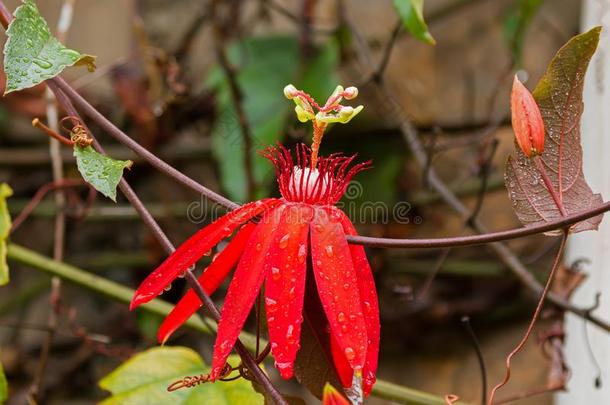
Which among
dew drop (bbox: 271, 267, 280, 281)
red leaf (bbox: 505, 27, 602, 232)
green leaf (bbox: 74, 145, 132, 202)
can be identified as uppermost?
red leaf (bbox: 505, 27, 602, 232)

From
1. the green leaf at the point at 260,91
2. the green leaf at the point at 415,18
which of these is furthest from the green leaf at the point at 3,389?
the green leaf at the point at 260,91

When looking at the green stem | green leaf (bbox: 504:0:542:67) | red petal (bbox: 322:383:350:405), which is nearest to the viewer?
red petal (bbox: 322:383:350:405)

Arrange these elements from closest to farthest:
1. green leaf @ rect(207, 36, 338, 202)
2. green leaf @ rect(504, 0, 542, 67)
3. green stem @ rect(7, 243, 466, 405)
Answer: green stem @ rect(7, 243, 466, 405), green leaf @ rect(504, 0, 542, 67), green leaf @ rect(207, 36, 338, 202)

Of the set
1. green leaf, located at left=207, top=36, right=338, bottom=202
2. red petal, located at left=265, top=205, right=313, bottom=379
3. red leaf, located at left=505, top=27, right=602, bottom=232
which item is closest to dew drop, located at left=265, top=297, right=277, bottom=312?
red petal, located at left=265, top=205, right=313, bottom=379

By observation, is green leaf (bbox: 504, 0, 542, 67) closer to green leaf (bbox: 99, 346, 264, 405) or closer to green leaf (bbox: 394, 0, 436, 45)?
green leaf (bbox: 394, 0, 436, 45)

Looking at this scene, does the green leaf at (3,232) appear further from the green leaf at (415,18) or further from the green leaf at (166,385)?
the green leaf at (415,18)

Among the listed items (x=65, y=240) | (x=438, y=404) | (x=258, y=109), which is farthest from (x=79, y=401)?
(x=438, y=404)

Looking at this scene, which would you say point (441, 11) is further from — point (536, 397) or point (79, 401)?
point (79, 401)
